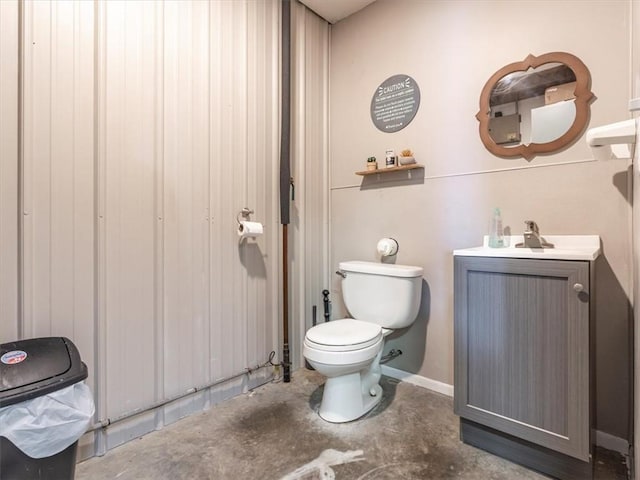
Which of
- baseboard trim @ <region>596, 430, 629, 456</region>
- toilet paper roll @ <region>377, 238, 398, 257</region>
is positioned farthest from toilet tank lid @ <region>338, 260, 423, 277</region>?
baseboard trim @ <region>596, 430, 629, 456</region>

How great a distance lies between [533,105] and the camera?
163cm

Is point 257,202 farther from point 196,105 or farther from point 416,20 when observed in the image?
point 416,20

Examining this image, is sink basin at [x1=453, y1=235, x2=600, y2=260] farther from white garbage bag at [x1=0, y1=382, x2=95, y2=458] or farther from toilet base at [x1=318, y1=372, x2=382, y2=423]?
white garbage bag at [x1=0, y1=382, x2=95, y2=458]

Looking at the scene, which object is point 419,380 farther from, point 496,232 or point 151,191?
point 151,191

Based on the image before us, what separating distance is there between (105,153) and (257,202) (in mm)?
828

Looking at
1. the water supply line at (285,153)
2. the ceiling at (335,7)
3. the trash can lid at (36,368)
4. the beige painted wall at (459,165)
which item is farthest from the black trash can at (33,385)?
the ceiling at (335,7)

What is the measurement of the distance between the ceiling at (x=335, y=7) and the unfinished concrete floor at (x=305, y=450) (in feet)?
8.53

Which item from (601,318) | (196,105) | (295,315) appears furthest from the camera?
(295,315)

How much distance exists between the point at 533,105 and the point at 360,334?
1.46 m

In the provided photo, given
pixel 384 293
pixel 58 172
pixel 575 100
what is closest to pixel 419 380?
pixel 384 293

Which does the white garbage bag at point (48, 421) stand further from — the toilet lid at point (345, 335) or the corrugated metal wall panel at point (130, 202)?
the toilet lid at point (345, 335)

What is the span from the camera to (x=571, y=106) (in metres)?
1.53

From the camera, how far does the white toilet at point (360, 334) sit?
1.59 metres

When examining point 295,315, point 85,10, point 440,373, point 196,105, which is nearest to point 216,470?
point 295,315
